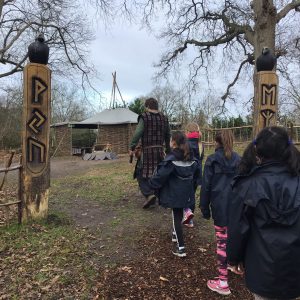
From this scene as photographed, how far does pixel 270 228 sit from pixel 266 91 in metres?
5.47

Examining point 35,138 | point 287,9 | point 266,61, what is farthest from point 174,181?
point 287,9

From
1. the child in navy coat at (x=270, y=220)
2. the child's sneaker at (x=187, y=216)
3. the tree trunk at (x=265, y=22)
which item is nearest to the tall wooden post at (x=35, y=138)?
the child's sneaker at (x=187, y=216)

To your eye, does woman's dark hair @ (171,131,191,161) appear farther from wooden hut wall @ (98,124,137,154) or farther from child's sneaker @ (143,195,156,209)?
wooden hut wall @ (98,124,137,154)

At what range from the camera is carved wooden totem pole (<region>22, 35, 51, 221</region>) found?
18.4 feet

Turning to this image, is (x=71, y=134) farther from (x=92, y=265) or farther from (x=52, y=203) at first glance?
(x=92, y=265)

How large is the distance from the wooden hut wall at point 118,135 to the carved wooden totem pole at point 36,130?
19.0 meters

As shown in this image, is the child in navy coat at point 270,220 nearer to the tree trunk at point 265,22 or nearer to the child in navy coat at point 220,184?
the child in navy coat at point 220,184

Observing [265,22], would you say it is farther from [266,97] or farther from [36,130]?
[36,130]

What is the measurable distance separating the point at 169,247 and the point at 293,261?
2.73 meters

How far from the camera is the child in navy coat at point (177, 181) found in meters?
4.59

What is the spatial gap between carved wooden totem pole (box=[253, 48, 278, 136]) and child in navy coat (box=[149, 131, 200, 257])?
10.9ft

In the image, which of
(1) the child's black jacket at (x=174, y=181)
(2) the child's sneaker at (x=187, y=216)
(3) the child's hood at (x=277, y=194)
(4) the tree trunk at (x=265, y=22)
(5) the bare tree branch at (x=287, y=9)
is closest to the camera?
(3) the child's hood at (x=277, y=194)

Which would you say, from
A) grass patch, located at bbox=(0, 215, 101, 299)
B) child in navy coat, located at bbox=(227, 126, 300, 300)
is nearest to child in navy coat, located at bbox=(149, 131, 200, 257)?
grass patch, located at bbox=(0, 215, 101, 299)

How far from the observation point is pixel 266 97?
741 centimetres
